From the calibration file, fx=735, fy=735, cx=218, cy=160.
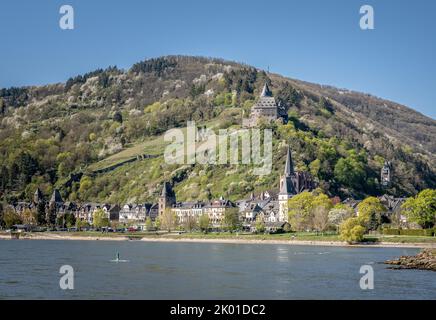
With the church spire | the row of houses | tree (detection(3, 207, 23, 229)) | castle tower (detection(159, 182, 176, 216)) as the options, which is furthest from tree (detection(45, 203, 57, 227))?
the church spire

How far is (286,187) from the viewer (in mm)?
158750

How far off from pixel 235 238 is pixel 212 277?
2677 inches

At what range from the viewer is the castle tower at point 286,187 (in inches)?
6020

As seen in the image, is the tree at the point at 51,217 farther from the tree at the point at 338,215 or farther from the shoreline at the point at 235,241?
the tree at the point at 338,215

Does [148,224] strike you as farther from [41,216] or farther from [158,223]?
[41,216]

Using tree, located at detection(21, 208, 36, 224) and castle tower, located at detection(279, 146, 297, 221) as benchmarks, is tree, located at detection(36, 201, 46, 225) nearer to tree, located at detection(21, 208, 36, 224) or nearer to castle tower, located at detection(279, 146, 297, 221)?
tree, located at detection(21, 208, 36, 224)

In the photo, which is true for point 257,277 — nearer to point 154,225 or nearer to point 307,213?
point 307,213

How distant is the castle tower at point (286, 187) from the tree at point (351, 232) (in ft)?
130

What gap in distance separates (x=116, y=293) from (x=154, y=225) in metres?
113

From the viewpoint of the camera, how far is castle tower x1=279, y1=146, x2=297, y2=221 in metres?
153

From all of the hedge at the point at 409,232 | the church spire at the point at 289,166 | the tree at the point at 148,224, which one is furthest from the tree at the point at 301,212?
the tree at the point at 148,224
